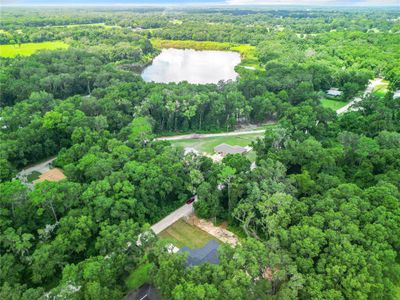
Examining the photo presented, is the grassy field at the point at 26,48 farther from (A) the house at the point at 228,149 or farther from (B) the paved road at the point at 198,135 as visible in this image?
(A) the house at the point at 228,149

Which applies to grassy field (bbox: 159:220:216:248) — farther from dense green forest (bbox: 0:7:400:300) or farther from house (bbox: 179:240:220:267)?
dense green forest (bbox: 0:7:400:300)

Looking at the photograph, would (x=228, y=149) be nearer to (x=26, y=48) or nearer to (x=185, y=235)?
(x=185, y=235)

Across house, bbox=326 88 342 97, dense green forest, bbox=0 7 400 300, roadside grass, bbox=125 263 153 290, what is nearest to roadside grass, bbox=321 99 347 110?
house, bbox=326 88 342 97

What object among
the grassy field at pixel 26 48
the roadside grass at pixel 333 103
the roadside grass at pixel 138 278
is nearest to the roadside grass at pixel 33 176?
the roadside grass at pixel 138 278

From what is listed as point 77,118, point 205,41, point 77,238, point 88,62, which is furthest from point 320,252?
point 205,41

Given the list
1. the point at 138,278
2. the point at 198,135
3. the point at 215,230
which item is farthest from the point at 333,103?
the point at 138,278

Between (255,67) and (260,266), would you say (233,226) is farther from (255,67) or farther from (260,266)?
(255,67)
